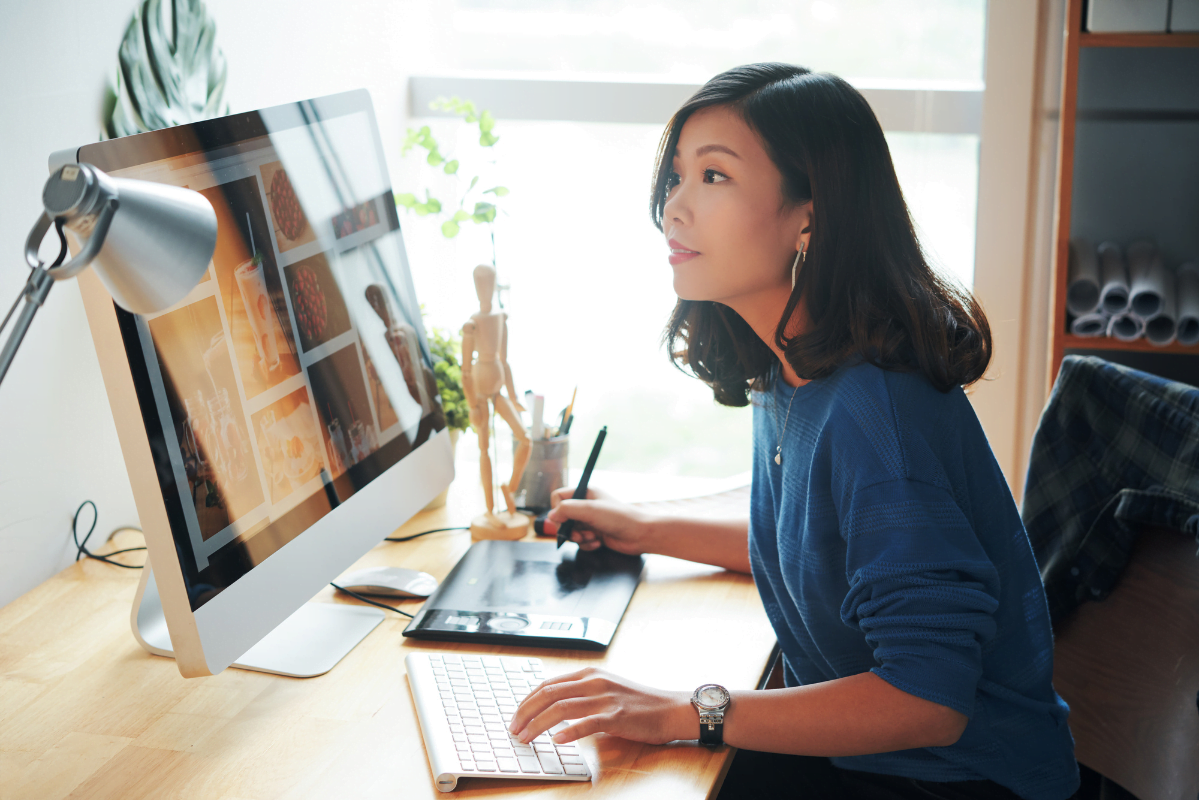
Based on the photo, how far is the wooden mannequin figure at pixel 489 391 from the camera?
1.27 m

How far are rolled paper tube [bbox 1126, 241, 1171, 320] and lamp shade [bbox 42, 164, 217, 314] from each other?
164 centimetres

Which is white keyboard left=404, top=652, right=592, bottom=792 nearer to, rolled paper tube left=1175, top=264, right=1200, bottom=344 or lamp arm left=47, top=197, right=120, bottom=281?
lamp arm left=47, top=197, right=120, bottom=281

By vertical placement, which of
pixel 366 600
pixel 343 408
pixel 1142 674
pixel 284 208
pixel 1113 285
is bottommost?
pixel 1142 674

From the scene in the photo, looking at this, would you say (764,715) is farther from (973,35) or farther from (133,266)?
(973,35)

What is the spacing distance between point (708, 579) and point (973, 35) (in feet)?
4.44

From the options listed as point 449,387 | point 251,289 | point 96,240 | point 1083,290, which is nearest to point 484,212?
point 449,387

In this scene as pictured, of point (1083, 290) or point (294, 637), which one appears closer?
point (294, 637)

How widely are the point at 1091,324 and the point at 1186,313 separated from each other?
0.50 feet

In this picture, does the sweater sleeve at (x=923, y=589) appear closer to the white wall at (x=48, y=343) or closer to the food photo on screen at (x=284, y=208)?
the food photo on screen at (x=284, y=208)

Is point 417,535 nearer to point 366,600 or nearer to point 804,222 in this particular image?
point 366,600

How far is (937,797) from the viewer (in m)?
0.98

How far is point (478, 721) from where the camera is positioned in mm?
870

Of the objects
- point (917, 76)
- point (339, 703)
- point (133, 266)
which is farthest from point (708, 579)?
point (917, 76)

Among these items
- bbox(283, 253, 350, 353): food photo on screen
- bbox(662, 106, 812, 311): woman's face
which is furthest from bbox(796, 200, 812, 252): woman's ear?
bbox(283, 253, 350, 353): food photo on screen
